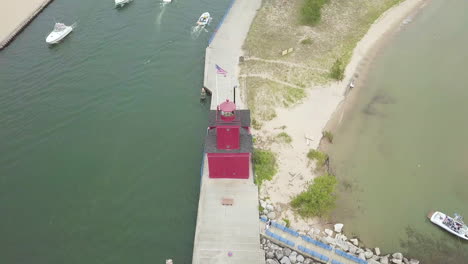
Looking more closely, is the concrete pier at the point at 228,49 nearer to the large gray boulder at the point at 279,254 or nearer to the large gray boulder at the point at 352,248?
the large gray boulder at the point at 279,254

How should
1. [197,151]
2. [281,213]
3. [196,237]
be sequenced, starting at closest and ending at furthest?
[196,237], [281,213], [197,151]

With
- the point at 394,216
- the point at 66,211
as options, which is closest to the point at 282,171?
the point at 394,216

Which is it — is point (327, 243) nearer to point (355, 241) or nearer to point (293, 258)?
point (355, 241)

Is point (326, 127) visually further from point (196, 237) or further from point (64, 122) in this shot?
point (64, 122)

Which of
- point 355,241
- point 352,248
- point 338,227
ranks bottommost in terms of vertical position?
point 355,241

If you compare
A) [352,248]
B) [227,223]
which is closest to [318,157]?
[352,248]

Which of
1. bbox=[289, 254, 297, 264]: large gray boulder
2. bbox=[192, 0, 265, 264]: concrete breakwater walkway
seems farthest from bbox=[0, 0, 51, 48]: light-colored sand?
bbox=[289, 254, 297, 264]: large gray boulder
